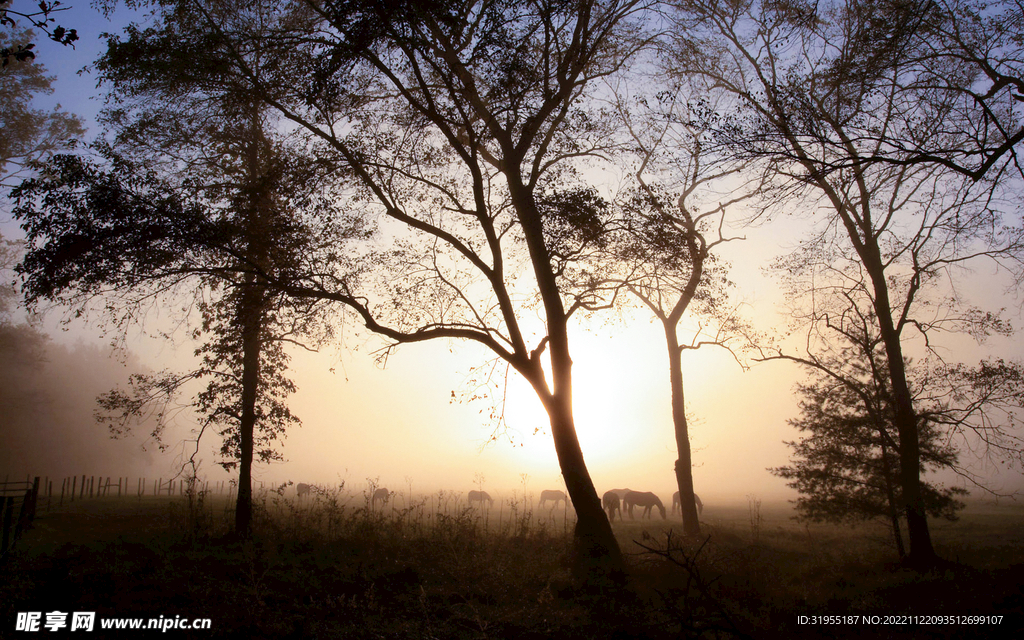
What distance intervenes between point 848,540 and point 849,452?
6577 millimetres

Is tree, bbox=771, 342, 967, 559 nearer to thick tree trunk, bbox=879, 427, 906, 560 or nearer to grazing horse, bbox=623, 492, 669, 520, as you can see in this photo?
thick tree trunk, bbox=879, 427, 906, 560

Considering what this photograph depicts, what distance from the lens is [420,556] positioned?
9906mm

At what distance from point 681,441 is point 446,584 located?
10.6m

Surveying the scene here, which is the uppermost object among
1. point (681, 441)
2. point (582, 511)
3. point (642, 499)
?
point (681, 441)

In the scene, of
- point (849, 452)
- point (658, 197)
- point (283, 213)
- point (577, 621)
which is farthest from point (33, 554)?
point (849, 452)

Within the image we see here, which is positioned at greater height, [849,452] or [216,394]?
[216,394]

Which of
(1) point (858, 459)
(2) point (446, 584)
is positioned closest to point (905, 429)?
(1) point (858, 459)

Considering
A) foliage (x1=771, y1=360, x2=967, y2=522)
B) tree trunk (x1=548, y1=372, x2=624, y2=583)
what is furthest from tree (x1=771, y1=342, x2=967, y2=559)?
tree trunk (x1=548, y1=372, x2=624, y2=583)

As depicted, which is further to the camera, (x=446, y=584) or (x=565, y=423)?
(x=565, y=423)

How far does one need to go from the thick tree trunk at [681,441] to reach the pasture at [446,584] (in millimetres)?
3301

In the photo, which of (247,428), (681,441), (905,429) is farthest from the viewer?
(681,441)

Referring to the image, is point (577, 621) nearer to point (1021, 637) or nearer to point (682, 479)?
point (1021, 637)

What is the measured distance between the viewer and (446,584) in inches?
332

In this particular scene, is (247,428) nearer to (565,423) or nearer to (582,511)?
(565,423)
